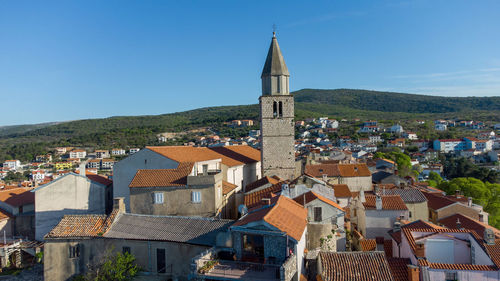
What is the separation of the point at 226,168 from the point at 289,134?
757 cm

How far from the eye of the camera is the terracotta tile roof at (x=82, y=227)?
21.4 m

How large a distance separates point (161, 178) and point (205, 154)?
11093 mm

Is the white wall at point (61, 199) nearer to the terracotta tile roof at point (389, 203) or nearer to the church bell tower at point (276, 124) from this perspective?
the church bell tower at point (276, 124)

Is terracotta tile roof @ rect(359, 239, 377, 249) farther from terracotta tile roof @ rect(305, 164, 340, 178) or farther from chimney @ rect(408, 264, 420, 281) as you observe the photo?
terracotta tile roof @ rect(305, 164, 340, 178)

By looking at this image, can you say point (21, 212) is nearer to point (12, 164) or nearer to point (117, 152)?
point (117, 152)

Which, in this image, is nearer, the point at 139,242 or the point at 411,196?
the point at 139,242

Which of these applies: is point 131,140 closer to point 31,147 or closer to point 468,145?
point 31,147

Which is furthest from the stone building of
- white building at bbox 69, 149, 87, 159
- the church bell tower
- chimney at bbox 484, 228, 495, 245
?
white building at bbox 69, 149, 87, 159

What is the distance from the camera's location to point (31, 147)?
468ft

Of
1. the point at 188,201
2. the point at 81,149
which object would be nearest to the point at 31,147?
the point at 81,149

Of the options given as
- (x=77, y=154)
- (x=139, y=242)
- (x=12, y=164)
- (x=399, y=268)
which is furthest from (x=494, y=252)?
(x=12, y=164)

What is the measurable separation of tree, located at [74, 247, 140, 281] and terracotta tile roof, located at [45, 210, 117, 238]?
4.85ft

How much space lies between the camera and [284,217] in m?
17.5

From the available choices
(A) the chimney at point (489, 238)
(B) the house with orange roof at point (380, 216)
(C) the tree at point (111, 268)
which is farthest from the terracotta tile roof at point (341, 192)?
(C) the tree at point (111, 268)
